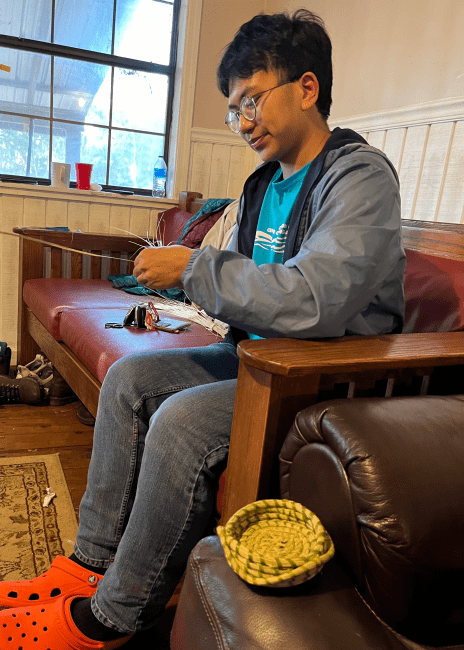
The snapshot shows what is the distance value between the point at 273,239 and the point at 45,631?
3.01ft

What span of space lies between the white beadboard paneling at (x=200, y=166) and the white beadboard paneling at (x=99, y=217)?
0.54 m

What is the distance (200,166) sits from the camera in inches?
129

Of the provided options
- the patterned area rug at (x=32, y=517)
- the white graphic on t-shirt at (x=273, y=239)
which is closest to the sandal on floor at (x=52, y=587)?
the patterned area rug at (x=32, y=517)

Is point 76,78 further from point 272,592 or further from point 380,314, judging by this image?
point 272,592

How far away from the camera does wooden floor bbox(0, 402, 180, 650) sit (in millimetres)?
1883

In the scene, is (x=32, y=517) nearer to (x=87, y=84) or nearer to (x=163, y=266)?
(x=163, y=266)

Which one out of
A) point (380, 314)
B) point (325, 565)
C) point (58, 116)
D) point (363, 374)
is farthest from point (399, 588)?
point (58, 116)

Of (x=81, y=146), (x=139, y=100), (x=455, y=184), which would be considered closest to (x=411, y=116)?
(x=455, y=184)

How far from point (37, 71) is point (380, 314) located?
2.74 m

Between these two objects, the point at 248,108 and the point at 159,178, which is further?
the point at 159,178

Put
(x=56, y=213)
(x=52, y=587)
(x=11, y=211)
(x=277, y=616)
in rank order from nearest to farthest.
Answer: (x=277, y=616) < (x=52, y=587) < (x=11, y=211) < (x=56, y=213)

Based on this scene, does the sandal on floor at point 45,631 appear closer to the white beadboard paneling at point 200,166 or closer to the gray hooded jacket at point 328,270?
the gray hooded jacket at point 328,270

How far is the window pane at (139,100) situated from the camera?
319 centimetres

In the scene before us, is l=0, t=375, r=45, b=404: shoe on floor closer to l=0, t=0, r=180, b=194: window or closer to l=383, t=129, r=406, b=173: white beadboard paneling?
l=0, t=0, r=180, b=194: window
